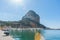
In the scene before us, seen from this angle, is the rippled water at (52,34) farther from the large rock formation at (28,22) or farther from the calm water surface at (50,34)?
the large rock formation at (28,22)

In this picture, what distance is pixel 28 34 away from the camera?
2232 millimetres

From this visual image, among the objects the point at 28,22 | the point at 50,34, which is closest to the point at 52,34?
the point at 50,34

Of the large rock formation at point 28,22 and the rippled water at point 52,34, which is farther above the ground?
the large rock formation at point 28,22

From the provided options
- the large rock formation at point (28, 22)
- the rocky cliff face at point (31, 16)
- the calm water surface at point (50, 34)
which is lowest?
the calm water surface at point (50, 34)

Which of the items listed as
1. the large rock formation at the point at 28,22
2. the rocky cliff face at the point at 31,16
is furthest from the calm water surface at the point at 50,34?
the rocky cliff face at the point at 31,16

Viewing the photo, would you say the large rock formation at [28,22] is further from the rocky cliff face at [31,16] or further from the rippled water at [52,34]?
the rippled water at [52,34]

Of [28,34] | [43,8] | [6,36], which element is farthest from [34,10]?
[6,36]

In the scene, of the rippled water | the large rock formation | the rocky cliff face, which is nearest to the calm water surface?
the rippled water

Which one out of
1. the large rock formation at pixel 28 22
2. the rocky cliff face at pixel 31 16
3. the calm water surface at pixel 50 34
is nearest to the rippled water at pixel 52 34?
the calm water surface at pixel 50 34

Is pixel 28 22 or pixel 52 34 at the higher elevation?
pixel 28 22

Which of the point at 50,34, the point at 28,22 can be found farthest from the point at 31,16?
the point at 50,34

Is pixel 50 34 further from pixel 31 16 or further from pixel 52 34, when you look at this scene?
pixel 31 16

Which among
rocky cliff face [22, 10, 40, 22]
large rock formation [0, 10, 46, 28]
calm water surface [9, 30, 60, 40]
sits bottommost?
calm water surface [9, 30, 60, 40]

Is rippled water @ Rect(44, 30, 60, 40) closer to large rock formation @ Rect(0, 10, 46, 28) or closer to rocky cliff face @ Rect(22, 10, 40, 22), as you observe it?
large rock formation @ Rect(0, 10, 46, 28)
